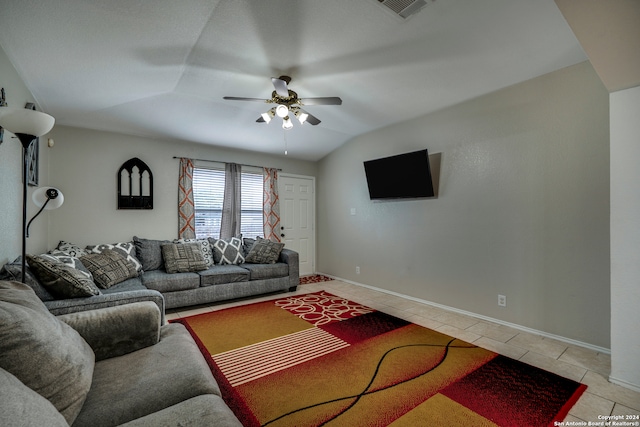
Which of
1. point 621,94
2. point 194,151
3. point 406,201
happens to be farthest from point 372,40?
point 194,151

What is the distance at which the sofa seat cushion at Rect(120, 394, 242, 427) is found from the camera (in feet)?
3.19

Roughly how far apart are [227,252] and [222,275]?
614 mm

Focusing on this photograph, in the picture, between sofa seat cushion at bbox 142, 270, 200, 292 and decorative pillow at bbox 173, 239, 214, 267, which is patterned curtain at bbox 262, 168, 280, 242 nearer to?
decorative pillow at bbox 173, 239, 214, 267

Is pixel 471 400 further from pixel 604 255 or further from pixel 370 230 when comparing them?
pixel 370 230

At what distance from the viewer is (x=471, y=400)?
185cm

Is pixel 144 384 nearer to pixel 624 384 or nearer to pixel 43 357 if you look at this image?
pixel 43 357

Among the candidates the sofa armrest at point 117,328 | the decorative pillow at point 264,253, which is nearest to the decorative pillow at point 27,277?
the sofa armrest at point 117,328

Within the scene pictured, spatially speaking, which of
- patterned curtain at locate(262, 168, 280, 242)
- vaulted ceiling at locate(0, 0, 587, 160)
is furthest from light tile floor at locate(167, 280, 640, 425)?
vaulted ceiling at locate(0, 0, 587, 160)

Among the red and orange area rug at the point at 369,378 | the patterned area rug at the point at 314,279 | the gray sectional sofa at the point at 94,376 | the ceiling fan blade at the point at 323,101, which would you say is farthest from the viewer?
the patterned area rug at the point at 314,279

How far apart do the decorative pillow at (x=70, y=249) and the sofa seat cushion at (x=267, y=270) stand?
1.91 meters

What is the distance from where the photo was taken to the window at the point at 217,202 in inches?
185

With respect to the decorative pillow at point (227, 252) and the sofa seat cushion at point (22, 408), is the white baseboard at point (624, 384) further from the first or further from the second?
→ the decorative pillow at point (227, 252)

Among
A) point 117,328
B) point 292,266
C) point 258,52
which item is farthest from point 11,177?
point 292,266

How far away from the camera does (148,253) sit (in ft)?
12.5
